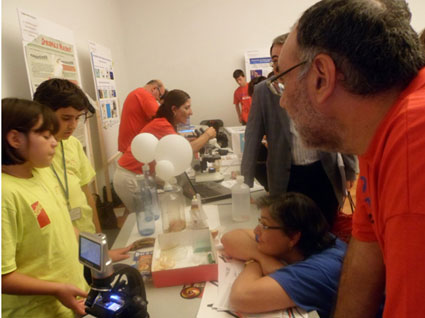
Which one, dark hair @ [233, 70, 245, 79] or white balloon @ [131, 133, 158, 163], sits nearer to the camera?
white balloon @ [131, 133, 158, 163]

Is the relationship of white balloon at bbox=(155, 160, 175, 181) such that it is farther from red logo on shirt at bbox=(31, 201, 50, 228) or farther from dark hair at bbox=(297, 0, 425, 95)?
dark hair at bbox=(297, 0, 425, 95)

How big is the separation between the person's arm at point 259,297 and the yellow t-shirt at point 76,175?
0.87 metres

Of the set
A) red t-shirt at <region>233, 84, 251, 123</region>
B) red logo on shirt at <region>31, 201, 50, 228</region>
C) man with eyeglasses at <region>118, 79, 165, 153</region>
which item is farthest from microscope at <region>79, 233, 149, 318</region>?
red t-shirt at <region>233, 84, 251, 123</region>

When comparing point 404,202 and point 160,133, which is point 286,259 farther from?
point 160,133

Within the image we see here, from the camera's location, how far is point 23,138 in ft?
3.10

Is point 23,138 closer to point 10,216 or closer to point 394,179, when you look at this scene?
point 10,216

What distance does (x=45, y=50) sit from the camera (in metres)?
2.02

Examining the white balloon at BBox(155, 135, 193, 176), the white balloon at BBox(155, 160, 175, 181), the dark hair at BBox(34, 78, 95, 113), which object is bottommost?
the white balloon at BBox(155, 160, 175, 181)

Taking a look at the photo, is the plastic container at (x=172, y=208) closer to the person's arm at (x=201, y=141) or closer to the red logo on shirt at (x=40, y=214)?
the red logo on shirt at (x=40, y=214)

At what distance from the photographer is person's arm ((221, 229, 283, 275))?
100cm

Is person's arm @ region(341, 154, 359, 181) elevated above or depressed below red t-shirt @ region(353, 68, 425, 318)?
below

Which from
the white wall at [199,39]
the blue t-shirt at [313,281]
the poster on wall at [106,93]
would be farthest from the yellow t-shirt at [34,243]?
the white wall at [199,39]

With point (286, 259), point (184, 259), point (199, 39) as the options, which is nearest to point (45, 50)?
point (184, 259)

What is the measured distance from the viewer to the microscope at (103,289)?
0.61m
